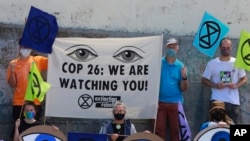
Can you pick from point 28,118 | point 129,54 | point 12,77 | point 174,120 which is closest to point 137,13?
point 129,54

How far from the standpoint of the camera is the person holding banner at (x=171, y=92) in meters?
15.7

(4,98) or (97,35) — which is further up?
(97,35)

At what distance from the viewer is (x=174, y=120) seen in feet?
51.4

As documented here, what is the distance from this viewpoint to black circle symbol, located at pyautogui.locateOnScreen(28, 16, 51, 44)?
15.1 metres

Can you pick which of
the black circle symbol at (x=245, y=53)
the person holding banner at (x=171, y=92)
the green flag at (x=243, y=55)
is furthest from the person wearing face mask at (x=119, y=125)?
the black circle symbol at (x=245, y=53)

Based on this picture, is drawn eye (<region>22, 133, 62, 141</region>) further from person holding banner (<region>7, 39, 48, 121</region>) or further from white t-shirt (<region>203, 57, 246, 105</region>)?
white t-shirt (<region>203, 57, 246, 105</region>)

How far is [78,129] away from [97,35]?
151 cm

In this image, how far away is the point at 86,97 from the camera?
15.6m

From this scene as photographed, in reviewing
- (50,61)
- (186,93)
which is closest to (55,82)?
(50,61)

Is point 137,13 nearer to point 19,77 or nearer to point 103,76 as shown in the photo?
point 103,76

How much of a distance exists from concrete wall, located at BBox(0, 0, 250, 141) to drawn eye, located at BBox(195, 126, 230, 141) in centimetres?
202

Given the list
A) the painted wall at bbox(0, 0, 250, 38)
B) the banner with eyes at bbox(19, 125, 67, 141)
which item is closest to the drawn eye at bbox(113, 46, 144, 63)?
the painted wall at bbox(0, 0, 250, 38)

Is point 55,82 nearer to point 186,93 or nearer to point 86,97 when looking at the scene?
point 86,97

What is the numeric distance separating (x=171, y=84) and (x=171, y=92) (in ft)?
0.40
